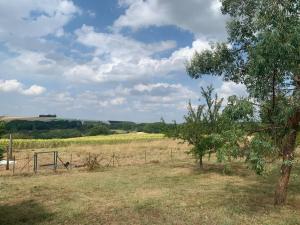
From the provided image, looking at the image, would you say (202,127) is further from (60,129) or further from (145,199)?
(60,129)

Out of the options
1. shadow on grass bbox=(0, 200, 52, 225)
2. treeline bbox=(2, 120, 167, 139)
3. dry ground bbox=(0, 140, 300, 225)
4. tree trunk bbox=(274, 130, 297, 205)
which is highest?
treeline bbox=(2, 120, 167, 139)

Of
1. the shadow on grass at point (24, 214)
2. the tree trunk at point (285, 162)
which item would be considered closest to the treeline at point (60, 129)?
the shadow on grass at point (24, 214)

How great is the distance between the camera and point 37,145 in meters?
70.2

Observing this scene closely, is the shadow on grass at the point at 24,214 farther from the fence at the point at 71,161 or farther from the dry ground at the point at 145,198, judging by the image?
the fence at the point at 71,161

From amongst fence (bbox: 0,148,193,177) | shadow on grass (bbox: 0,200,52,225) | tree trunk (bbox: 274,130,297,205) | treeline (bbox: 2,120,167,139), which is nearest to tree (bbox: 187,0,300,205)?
tree trunk (bbox: 274,130,297,205)

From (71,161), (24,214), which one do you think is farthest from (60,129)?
(24,214)

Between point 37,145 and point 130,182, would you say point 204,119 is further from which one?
point 37,145

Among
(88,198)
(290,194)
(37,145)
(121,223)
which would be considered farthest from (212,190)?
(37,145)

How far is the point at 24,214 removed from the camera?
17969mm

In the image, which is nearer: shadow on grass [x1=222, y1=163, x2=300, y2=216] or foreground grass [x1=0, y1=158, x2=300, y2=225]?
foreground grass [x1=0, y1=158, x2=300, y2=225]

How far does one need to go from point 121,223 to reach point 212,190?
8350 millimetres

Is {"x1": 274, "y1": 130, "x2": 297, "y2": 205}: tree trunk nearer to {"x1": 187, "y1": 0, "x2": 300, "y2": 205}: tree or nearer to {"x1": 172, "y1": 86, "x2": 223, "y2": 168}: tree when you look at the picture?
{"x1": 187, "y1": 0, "x2": 300, "y2": 205}: tree

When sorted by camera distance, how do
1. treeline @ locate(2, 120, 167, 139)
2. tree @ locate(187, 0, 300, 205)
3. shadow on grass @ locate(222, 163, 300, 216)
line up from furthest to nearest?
treeline @ locate(2, 120, 167, 139) < shadow on grass @ locate(222, 163, 300, 216) < tree @ locate(187, 0, 300, 205)

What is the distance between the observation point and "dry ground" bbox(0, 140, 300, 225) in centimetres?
1653
